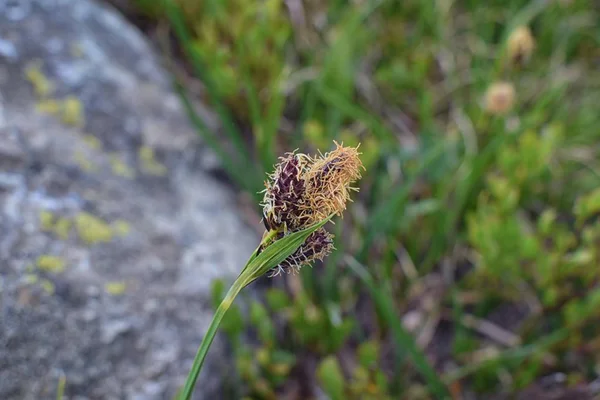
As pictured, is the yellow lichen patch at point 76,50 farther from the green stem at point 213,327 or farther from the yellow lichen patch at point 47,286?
the green stem at point 213,327

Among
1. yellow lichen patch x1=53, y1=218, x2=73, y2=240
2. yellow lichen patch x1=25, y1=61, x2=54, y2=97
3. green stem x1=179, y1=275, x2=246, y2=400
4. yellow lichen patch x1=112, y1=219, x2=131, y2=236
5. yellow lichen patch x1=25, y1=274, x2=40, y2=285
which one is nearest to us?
green stem x1=179, y1=275, x2=246, y2=400

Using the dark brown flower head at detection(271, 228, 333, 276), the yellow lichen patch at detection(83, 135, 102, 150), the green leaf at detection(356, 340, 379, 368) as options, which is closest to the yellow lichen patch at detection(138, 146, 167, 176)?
the yellow lichen patch at detection(83, 135, 102, 150)

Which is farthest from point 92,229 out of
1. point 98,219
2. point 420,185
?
point 420,185

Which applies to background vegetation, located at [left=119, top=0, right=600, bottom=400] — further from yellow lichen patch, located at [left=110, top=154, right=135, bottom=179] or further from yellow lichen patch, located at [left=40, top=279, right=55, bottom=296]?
yellow lichen patch, located at [left=40, top=279, right=55, bottom=296]

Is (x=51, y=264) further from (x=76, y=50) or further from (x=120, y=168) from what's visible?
(x=76, y=50)

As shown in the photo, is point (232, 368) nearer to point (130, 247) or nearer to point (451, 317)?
point (130, 247)

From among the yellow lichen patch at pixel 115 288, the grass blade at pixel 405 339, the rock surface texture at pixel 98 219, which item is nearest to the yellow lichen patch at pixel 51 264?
the rock surface texture at pixel 98 219

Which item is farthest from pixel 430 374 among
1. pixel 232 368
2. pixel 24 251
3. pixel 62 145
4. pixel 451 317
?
pixel 62 145
